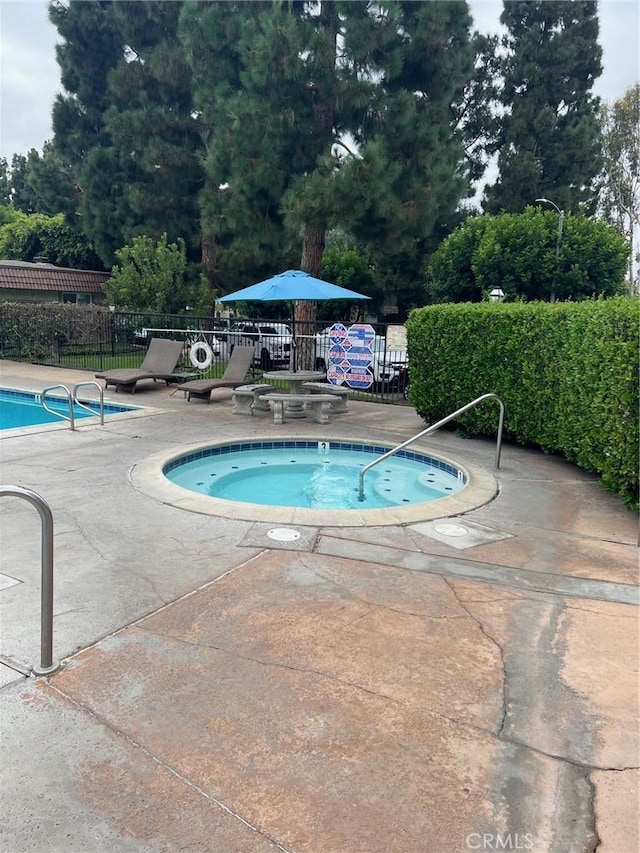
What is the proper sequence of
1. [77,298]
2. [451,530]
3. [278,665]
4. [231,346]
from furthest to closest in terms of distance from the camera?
[77,298] → [231,346] → [451,530] → [278,665]

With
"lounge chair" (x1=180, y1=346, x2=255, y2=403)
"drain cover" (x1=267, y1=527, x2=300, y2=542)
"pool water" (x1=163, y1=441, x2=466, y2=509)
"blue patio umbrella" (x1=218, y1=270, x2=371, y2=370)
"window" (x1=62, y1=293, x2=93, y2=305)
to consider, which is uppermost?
"window" (x1=62, y1=293, x2=93, y2=305)

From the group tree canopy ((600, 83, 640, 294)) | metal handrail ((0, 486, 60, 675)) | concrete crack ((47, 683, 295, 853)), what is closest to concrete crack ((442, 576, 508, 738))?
concrete crack ((47, 683, 295, 853))

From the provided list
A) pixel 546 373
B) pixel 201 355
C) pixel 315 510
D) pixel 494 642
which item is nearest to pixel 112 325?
pixel 201 355

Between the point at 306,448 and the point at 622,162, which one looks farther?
the point at 622,162

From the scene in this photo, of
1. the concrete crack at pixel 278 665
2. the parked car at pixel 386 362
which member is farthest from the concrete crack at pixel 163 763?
the parked car at pixel 386 362

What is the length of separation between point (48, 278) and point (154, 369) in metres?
13.9

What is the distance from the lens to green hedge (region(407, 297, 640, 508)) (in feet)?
17.5

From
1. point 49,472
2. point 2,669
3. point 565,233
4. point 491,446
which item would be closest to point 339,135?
point 565,233

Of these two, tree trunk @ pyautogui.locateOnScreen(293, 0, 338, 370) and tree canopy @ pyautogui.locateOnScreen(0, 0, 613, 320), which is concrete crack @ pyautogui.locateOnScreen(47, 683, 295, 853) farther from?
tree canopy @ pyautogui.locateOnScreen(0, 0, 613, 320)

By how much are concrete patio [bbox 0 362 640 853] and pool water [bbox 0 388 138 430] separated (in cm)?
635

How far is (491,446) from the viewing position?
829 centimetres

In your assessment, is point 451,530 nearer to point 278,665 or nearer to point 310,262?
point 278,665

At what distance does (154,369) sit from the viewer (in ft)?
43.8

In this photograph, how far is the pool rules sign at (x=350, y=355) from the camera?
11.9m
